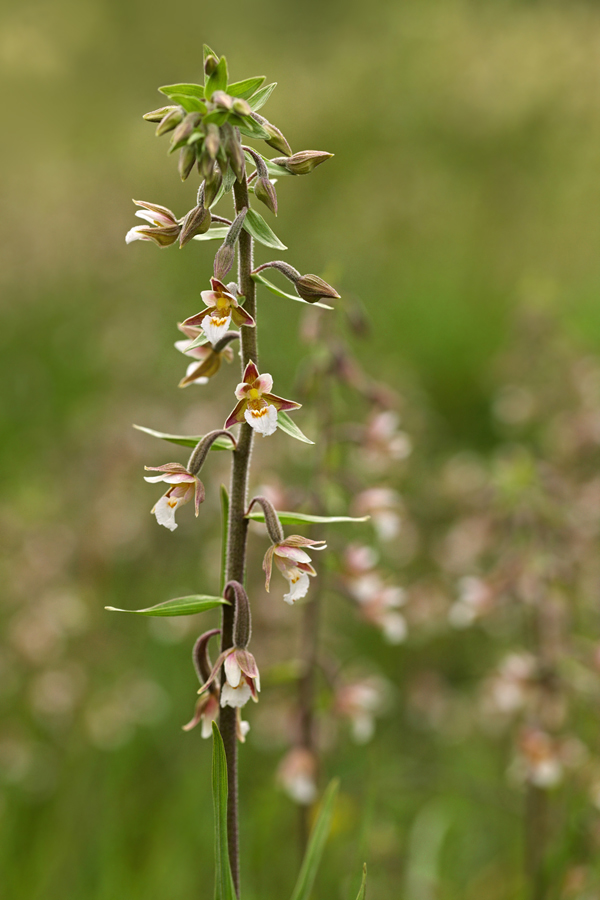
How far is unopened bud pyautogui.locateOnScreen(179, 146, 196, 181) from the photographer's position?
132 centimetres

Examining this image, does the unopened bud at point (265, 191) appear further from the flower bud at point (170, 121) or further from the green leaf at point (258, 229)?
the flower bud at point (170, 121)

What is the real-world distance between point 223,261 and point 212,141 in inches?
8.1

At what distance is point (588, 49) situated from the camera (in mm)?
11898

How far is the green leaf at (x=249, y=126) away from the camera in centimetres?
134

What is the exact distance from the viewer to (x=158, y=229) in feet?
4.79

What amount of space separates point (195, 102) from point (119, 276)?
25.0 ft

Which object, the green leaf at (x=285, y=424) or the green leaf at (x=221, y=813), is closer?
the green leaf at (x=221, y=813)

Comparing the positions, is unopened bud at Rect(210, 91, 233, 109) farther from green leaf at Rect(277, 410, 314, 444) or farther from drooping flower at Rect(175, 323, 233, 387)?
green leaf at Rect(277, 410, 314, 444)

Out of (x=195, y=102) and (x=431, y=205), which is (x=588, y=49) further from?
(x=195, y=102)

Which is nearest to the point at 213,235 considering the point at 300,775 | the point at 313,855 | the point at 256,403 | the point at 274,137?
the point at 274,137

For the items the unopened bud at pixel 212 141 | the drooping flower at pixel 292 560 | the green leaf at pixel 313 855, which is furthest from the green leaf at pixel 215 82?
the green leaf at pixel 313 855

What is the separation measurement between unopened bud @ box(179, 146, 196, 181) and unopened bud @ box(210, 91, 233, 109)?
9 cm

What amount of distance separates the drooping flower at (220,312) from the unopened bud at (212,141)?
0.68 ft

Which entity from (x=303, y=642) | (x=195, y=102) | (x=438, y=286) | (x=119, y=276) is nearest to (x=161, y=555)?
(x=303, y=642)
